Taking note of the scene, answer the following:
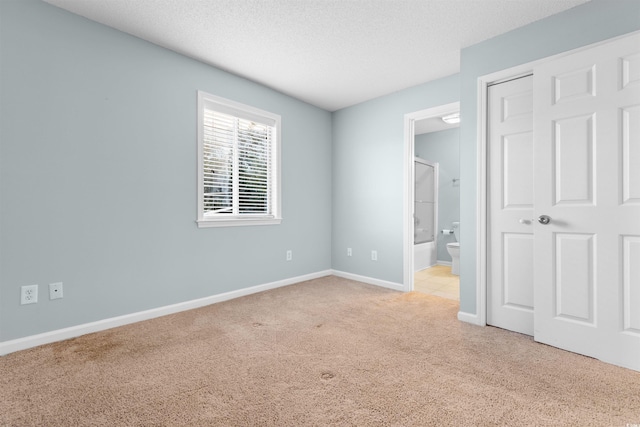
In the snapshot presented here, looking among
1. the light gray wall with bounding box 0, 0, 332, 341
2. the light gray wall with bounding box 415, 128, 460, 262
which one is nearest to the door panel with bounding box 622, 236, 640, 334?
the light gray wall with bounding box 0, 0, 332, 341

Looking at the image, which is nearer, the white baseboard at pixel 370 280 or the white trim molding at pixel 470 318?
the white trim molding at pixel 470 318

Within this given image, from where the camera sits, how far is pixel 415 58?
115 inches

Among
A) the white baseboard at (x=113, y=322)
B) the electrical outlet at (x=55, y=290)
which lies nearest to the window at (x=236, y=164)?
the white baseboard at (x=113, y=322)

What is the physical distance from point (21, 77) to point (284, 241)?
2.75 metres

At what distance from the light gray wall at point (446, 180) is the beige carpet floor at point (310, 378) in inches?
128

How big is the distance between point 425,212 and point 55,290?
198 inches

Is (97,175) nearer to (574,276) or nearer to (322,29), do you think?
(322,29)

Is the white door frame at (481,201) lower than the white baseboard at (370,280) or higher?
higher

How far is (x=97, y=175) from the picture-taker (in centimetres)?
241

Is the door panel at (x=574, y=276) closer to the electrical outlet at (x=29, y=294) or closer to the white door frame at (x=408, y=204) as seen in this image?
the white door frame at (x=408, y=204)

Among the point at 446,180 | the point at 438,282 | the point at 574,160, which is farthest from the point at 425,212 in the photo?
the point at 574,160

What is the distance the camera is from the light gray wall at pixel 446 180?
5.56 m

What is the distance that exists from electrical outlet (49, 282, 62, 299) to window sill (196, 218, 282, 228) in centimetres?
115

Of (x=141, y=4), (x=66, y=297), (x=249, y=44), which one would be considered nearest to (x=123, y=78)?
(x=141, y=4)
